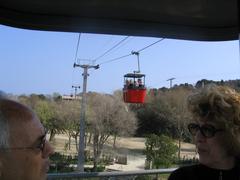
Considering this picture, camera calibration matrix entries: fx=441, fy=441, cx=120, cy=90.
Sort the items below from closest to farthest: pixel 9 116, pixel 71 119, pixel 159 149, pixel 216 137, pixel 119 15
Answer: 1. pixel 9 116
2. pixel 216 137
3. pixel 119 15
4. pixel 159 149
5. pixel 71 119

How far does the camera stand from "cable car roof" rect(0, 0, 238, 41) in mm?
2160

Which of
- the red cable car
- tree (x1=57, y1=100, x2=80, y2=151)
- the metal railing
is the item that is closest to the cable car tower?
the red cable car

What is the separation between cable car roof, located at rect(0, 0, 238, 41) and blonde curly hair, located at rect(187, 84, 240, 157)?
1.51 feet

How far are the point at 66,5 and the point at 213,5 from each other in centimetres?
74

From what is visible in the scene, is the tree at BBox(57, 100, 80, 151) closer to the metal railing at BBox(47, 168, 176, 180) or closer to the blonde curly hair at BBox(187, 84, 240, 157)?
the metal railing at BBox(47, 168, 176, 180)

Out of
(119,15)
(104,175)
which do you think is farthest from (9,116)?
(104,175)

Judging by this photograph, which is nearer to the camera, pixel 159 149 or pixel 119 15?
pixel 119 15

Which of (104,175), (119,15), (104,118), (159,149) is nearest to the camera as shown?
(119,15)

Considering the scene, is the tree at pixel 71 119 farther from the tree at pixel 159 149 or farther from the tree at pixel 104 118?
the tree at pixel 159 149

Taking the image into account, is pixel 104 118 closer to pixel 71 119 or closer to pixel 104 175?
pixel 71 119

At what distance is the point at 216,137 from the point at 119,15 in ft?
2.63

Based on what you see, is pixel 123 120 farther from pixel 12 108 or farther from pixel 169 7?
pixel 12 108

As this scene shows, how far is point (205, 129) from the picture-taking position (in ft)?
6.37

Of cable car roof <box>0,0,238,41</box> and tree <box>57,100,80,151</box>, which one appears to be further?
tree <box>57,100,80,151</box>
